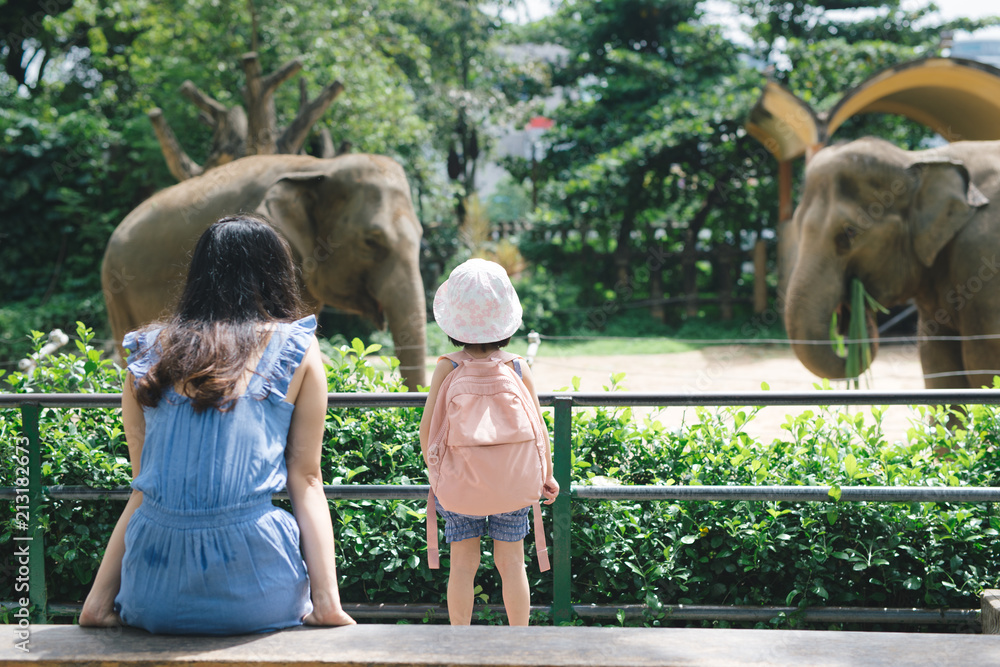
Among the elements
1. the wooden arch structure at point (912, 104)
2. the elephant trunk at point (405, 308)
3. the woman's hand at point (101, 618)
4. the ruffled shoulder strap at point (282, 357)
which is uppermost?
the wooden arch structure at point (912, 104)

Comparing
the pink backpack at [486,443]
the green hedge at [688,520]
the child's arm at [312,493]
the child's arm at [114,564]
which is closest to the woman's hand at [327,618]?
the child's arm at [312,493]

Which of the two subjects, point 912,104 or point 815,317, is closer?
point 815,317

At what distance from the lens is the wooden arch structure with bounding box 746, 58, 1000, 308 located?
9047mm

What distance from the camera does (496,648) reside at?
1.78 meters

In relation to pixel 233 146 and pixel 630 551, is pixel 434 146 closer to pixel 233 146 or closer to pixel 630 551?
pixel 233 146

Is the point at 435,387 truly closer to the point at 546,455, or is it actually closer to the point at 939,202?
the point at 546,455

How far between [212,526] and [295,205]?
4.37 meters

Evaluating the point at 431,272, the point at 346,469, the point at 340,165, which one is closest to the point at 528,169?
the point at 431,272

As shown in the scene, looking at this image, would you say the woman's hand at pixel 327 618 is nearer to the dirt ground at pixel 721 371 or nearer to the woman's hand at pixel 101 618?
the woman's hand at pixel 101 618

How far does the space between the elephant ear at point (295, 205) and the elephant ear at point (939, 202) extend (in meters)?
4.10

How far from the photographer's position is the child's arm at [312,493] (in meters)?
1.79

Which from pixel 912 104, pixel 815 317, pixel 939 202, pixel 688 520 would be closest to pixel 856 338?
pixel 815 317

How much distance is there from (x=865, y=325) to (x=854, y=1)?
14370 mm

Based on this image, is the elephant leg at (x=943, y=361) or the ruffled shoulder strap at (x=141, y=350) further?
the elephant leg at (x=943, y=361)
